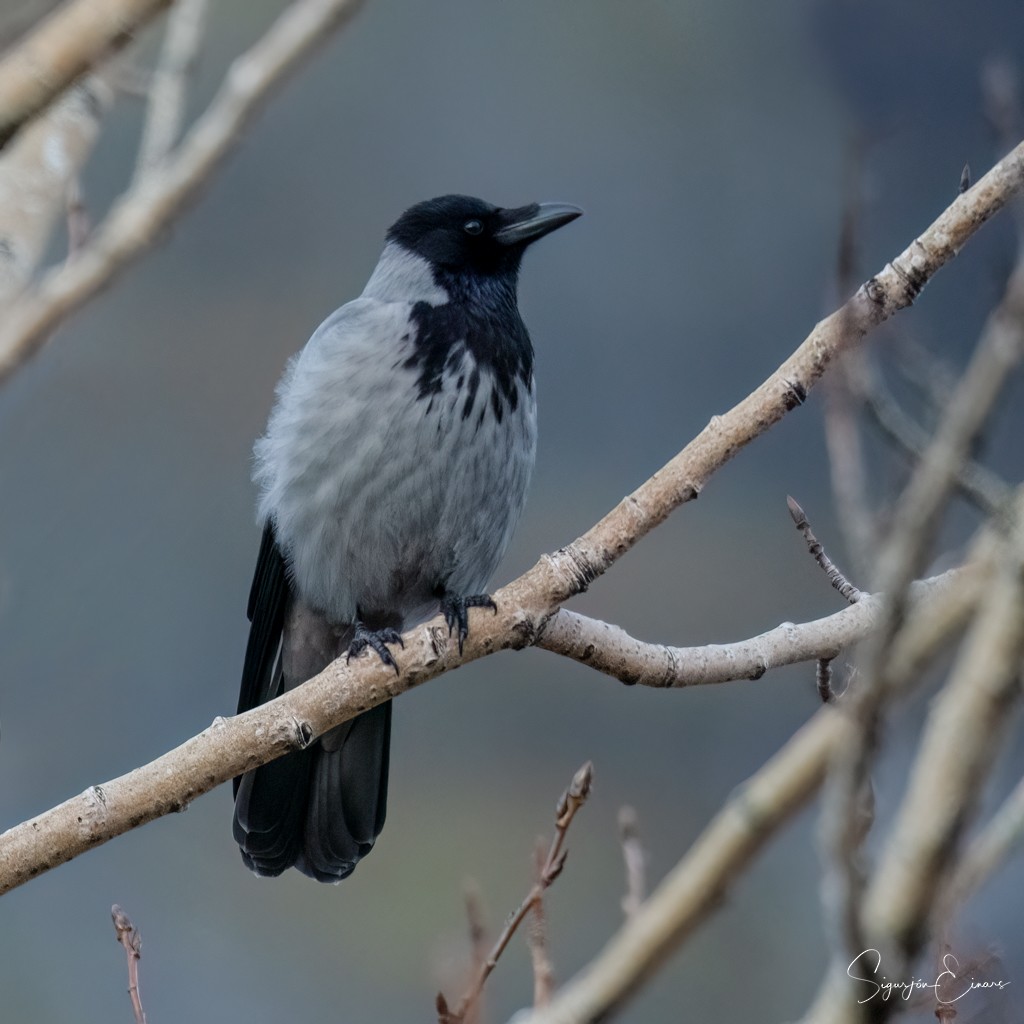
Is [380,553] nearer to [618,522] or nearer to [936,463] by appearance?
[618,522]

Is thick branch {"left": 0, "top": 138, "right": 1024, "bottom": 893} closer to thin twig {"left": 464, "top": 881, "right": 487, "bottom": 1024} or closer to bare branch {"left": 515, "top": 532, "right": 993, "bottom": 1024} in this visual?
thin twig {"left": 464, "top": 881, "right": 487, "bottom": 1024}

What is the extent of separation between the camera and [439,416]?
2.63 m

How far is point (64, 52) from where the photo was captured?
1.06 meters

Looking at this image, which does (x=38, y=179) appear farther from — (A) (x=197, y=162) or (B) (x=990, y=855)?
(B) (x=990, y=855)

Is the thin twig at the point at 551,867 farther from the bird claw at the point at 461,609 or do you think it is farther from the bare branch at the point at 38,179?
the bare branch at the point at 38,179

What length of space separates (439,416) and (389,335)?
223mm

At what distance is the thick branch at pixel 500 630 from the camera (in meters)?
1.73

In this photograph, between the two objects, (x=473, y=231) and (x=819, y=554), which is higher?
(x=473, y=231)

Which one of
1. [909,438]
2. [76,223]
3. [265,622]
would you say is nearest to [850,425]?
[909,438]

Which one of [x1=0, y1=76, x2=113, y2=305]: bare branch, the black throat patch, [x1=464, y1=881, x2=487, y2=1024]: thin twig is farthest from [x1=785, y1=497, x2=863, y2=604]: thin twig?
[x1=0, y1=76, x2=113, y2=305]: bare branch

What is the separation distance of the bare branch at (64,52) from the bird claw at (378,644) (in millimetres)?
1038

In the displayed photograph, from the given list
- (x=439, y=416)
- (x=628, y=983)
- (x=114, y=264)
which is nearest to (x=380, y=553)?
(x=439, y=416)

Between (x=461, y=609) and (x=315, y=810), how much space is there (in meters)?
0.70

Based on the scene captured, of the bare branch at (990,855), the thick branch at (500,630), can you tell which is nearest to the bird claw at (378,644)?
the thick branch at (500,630)
